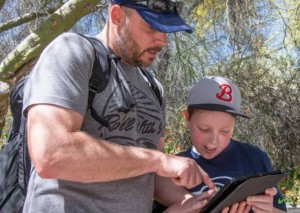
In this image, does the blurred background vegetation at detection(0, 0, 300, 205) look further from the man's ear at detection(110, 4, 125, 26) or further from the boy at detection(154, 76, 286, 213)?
the man's ear at detection(110, 4, 125, 26)

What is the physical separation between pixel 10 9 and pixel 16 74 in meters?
1.92

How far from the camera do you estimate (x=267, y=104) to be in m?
6.85

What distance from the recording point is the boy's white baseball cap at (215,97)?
2107 millimetres

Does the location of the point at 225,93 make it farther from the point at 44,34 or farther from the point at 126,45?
the point at 44,34

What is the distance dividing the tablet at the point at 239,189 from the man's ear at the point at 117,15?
0.67m

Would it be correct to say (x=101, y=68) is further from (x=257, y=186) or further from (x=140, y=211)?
(x=257, y=186)

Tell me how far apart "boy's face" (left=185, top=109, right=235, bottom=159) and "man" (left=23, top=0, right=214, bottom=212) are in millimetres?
355

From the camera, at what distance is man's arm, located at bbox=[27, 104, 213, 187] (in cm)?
131

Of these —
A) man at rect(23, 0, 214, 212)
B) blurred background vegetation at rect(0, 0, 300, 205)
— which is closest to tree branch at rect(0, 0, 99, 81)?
blurred background vegetation at rect(0, 0, 300, 205)

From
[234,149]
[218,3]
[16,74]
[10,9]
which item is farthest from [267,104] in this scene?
[234,149]

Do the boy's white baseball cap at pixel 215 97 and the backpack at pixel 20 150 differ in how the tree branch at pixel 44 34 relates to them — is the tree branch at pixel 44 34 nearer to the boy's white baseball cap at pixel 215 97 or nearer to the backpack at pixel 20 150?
the boy's white baseball cap at pixel 215 97

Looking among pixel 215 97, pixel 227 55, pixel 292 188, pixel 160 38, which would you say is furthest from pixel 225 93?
pixel 292 188

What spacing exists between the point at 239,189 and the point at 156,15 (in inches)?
25.8

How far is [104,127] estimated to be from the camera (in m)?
1.55
